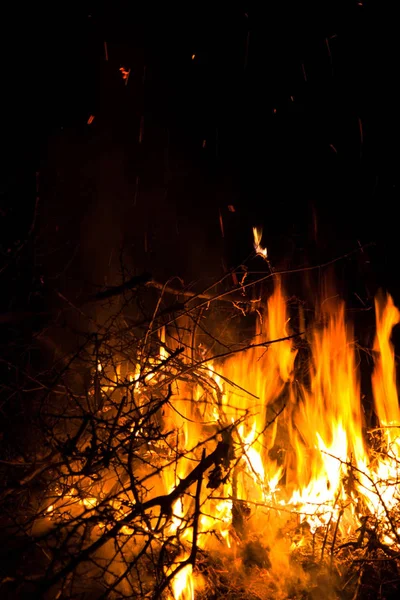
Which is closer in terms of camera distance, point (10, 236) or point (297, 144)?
point (10, 236)

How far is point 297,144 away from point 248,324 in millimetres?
2477

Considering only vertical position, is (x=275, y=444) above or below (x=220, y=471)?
above

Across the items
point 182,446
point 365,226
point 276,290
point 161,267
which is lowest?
point 182,446

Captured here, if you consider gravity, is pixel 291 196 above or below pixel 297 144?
below

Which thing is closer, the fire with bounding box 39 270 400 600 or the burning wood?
the burning wood

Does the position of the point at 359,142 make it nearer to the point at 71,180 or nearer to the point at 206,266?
the point at 206,266

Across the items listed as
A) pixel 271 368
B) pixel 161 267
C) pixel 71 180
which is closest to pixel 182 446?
pixel 271 368

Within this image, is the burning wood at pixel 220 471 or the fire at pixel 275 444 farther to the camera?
the fire at pixel 275 444

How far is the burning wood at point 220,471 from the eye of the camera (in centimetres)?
291

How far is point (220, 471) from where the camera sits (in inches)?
125

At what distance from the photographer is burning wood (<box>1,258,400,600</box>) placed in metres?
2.91

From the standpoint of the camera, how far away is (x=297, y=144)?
19.8ft

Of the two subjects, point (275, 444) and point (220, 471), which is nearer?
point (220, 471)

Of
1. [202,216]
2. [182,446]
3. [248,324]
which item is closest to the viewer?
[182,446]
